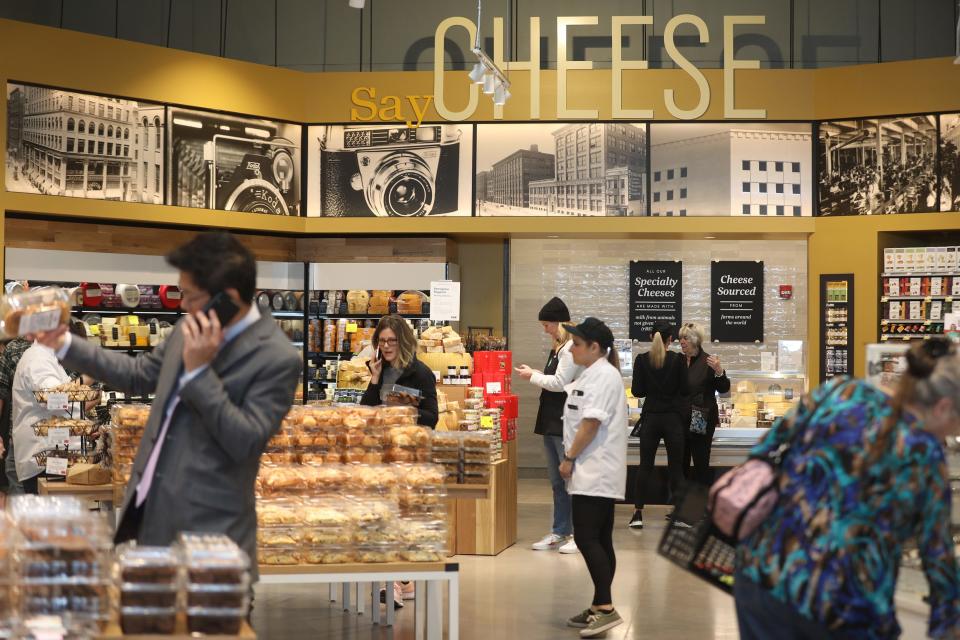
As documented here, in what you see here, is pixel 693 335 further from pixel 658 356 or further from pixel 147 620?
pixel 147 620

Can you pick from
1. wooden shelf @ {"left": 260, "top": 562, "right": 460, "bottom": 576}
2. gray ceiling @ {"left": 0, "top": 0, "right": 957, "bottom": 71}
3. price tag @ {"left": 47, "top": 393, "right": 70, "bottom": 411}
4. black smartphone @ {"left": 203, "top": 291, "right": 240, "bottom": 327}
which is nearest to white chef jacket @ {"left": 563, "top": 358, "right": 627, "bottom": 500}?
wooden shelf @ {"left": 260, "top": 562, "right": 460, "bottom": 576}

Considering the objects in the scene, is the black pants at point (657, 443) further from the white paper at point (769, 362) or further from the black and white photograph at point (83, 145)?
the black and white photograph at point (83, 145)

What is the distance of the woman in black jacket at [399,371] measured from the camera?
22.5ft

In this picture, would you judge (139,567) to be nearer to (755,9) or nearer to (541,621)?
(541,621)

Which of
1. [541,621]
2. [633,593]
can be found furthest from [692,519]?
[633,593]

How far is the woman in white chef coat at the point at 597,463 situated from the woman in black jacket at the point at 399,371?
1.12 meters

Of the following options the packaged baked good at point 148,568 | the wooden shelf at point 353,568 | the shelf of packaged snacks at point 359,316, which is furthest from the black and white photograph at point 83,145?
the packaged baked good at point 148,568

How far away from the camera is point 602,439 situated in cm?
595

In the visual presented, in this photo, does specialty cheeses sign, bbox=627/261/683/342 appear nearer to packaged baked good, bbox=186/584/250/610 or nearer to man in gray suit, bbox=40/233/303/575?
man in gray suit, bbox=40/233/303/575

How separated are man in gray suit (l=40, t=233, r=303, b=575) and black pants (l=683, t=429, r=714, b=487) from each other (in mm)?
6848

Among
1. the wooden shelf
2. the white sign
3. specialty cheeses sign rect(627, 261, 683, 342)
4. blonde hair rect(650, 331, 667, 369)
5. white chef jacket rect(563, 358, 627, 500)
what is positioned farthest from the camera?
specialty cheeses sign rect(627, 261, 683, 342)

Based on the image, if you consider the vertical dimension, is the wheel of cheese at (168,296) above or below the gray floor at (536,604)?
above

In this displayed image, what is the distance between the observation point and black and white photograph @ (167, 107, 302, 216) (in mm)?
11352

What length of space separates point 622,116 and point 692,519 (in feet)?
29.3
